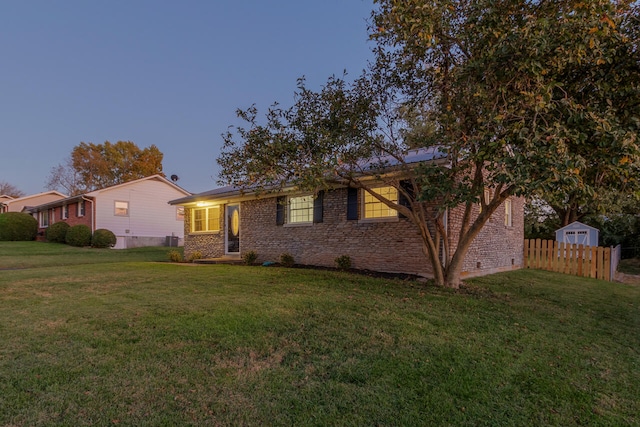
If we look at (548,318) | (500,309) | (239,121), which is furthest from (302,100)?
(548,318)

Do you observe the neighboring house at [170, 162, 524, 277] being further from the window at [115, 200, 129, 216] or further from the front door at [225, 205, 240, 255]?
the window at [115, 200, 129, 216]

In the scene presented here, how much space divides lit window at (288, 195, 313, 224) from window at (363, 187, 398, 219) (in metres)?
2.18

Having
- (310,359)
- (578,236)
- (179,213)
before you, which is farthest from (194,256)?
(578,236)

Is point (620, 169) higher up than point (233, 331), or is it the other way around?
point (620, 169)

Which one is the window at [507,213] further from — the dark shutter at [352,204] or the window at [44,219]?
the window at [44,219]

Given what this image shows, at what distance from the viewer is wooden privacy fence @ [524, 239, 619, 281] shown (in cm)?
1105

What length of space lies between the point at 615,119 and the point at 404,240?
215 inches

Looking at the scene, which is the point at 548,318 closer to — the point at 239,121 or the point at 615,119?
the point at 615,119

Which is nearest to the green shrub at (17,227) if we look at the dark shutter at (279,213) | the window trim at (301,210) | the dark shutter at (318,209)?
the dark shutter at (279,213)

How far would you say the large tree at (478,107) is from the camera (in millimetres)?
4445

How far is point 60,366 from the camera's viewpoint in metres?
3.07

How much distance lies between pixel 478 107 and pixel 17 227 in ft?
93.5

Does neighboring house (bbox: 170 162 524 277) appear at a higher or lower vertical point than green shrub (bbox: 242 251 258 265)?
higher

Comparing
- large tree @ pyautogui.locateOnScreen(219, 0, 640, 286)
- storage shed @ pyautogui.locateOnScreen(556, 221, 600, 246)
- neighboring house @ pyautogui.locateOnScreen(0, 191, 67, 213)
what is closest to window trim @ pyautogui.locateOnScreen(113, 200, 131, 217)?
neighboring house @ pyautogui.locateOnScreen(0, 191, 67, 213)
